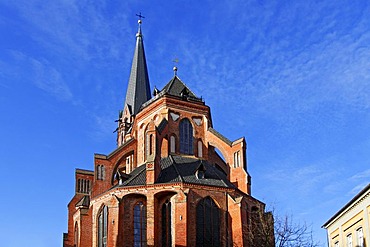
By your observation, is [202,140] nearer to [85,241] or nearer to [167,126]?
[167,126]

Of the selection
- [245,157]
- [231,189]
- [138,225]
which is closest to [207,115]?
[245,157]

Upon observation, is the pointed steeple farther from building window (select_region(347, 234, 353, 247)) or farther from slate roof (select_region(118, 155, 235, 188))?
building window (select_region(347, 234, 353, 247))

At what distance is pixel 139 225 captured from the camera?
149 ft

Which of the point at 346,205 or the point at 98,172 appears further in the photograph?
the point at 98,172

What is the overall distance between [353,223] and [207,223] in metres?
15.1

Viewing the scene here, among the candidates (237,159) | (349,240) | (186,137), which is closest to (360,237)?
(349,240)

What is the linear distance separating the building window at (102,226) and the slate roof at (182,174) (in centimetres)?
302

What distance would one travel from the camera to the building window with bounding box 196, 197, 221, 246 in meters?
44.3

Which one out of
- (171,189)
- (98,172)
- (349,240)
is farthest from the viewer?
(98,172)

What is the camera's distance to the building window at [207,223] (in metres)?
44.3

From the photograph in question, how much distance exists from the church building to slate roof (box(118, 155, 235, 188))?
0.09 metres

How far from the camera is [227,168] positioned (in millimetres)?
53219

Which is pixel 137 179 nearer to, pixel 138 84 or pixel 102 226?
pixel 102 226

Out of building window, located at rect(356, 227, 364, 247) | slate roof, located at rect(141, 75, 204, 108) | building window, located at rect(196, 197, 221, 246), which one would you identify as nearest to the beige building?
building window, located at rect(356, 227, 364, 247)
